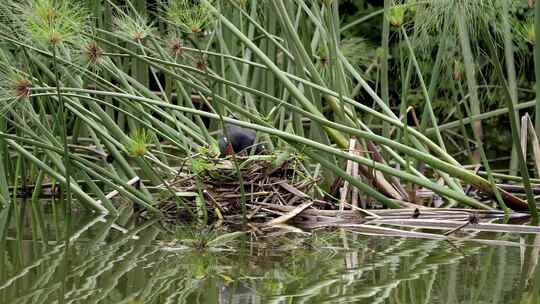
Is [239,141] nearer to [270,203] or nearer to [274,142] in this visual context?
[270,203]

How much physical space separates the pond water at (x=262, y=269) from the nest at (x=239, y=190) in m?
0.28

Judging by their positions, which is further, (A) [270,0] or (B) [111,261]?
(A) [270,0]

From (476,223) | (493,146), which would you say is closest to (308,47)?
(476,223)

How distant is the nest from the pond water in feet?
0.91

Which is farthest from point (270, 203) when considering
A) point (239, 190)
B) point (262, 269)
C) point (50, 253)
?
point (262, 269)

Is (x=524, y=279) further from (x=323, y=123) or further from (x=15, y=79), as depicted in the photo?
(x=15, y=79)

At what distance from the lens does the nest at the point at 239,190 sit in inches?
138

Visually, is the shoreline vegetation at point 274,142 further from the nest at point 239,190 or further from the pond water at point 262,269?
the pond water at point 262,269

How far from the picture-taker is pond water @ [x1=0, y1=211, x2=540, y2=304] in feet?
7.24

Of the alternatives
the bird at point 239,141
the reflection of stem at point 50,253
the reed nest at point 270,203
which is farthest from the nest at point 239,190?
the reflection of stem at point 50,253

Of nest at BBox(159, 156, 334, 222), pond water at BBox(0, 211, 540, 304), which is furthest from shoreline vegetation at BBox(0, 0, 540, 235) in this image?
pond water at BBox(0, 211, 540, 304)

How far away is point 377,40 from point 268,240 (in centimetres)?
555

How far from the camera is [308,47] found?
388cm

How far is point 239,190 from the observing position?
3533 mm
